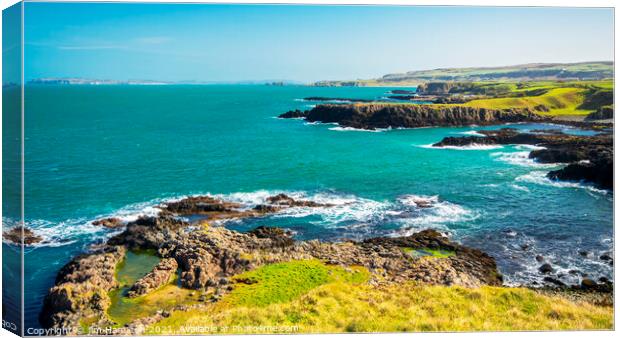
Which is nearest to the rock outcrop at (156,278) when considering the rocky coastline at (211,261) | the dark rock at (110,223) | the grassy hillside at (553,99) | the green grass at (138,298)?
the rocky coastline at (211,261)

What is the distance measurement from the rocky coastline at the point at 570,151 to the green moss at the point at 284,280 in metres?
17.8

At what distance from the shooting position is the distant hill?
2341 centimetres

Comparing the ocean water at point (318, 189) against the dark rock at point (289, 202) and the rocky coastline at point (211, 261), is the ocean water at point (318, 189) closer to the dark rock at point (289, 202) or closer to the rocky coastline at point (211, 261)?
the dark rock at point (289, 202)

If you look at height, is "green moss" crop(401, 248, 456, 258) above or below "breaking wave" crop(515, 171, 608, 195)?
below

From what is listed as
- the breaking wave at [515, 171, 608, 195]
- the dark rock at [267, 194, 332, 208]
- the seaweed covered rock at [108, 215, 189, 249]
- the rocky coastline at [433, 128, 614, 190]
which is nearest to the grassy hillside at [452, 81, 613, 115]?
the rocky coastline at [433, 128, 614, 190]

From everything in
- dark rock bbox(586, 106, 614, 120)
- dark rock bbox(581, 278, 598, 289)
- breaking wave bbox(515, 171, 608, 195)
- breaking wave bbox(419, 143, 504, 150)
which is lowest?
dark rock bbox(581, 278, 598, 289)

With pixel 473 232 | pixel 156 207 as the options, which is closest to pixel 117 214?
pixel 156 207

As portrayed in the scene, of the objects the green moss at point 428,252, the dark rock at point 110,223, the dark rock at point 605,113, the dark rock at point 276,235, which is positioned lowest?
the green moss at point 428,252

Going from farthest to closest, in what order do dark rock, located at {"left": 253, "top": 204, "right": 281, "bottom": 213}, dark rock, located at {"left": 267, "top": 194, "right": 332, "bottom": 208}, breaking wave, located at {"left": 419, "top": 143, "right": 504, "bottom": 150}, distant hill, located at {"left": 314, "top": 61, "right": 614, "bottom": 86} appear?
breaking wave, located at {"left": 419, "top": 143, "right": 504, "bottom": 150}, dark rock, located at {"left": 267, "top": 194, "right": 332, "bottom": 208}, dark rock, located at {"left": 253, "top": 204, "right": 281, "bottom": 213}, distant hill, located at {"left": 314, "top": 61, "right": 614, "bottom": 86}

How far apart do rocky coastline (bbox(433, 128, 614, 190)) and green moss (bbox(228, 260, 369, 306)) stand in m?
17.8

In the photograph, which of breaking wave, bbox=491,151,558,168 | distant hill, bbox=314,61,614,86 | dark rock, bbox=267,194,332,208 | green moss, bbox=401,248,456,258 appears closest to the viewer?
green moss, bbox=401,248,456,258

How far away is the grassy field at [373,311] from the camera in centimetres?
1644

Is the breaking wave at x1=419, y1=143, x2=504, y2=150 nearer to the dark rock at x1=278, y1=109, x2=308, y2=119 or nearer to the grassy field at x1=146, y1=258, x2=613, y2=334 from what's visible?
the grassy field at x1=146, y1=258, x2=613, y2=334

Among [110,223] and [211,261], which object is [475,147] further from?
[110,223]
